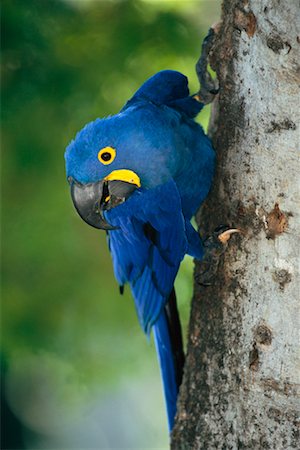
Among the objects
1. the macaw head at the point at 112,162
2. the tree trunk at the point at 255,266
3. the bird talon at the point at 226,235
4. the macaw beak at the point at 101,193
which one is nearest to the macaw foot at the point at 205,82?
the tree trunk at the point at 255,266

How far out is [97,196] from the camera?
2.38m

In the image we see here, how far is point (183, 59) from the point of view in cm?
341

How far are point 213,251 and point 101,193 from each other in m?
0.50

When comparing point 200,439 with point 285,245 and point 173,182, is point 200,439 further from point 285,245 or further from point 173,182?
point 173,182

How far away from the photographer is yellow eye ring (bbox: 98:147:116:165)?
238 cm

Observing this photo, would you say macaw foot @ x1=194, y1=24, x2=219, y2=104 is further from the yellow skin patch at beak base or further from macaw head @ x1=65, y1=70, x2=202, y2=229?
the yellow skin patch at beak base


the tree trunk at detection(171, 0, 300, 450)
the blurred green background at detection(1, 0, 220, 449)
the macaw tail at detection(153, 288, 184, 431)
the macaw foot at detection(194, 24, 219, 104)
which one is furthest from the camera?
the blurred green background at detection(1, 0, 220, 449)

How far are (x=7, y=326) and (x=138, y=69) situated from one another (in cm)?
163

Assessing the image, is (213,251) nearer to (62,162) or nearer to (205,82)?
(205,82)

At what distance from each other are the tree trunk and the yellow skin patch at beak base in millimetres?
374

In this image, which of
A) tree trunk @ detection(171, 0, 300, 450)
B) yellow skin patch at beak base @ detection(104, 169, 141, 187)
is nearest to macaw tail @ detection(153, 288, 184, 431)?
tree trunk @ detection(171, 0, 300, 450)

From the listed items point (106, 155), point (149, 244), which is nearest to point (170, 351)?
point (149, 244)

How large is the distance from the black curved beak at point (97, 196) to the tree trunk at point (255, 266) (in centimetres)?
42

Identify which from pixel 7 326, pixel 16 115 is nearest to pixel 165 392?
pixel 7 326
